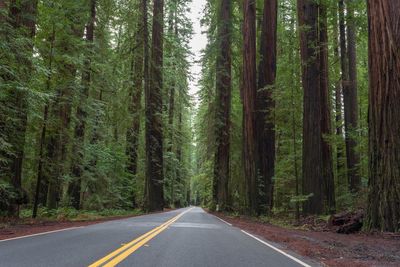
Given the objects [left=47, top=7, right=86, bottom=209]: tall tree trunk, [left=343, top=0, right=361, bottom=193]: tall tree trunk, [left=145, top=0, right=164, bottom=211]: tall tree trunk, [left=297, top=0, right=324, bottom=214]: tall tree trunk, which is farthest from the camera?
[left=145, top=0, right=164, bottom=211]: tall tree trunk

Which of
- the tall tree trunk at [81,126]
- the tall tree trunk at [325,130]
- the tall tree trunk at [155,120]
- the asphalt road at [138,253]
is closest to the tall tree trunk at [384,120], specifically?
the asphalt road at [138,253]

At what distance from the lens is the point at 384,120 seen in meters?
10.5

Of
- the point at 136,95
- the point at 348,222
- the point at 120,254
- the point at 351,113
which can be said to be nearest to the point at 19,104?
the point at 120,254

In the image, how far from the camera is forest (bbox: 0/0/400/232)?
11062mm

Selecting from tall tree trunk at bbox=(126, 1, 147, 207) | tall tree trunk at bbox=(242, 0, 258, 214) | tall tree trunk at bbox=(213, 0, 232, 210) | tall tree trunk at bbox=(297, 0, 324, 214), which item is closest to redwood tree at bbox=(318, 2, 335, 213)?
tall tree trunk at bbox=(297, 0, 324, 214)

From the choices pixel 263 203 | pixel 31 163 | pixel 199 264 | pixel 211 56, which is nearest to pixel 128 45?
pixel 211 56

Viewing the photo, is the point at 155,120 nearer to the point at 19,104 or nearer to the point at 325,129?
the point at 325,129

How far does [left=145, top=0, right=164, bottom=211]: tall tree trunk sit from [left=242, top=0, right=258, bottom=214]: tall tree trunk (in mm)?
8001

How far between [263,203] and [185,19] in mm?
21738

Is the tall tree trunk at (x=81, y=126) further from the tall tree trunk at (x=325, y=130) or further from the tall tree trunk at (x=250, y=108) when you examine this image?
the tall tree trunk at (x=325, y=130)

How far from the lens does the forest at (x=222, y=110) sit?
11062 millimetres

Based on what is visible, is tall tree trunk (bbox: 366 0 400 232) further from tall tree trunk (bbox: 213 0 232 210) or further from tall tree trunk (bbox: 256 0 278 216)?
tall tree trunk (bbox: 213 0 232 210)

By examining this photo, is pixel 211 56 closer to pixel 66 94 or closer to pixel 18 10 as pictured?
pixel 66 94

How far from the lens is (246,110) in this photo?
2130 cm
